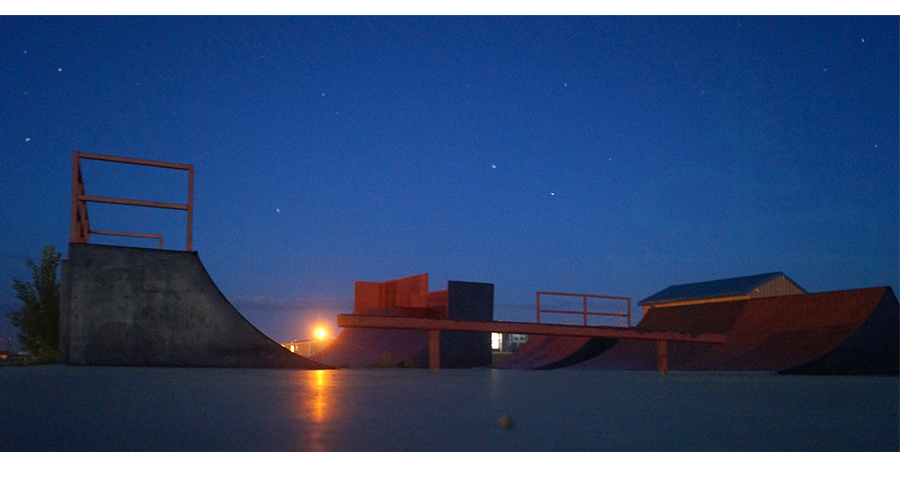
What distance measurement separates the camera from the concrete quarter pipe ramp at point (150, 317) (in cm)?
635

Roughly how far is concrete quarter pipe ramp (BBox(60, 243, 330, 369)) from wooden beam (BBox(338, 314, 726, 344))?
35.1 inches

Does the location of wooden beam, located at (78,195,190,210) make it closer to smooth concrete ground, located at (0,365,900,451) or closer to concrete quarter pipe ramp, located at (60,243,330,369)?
concrete quarter pipe ramp, located at (60,243,330,369)

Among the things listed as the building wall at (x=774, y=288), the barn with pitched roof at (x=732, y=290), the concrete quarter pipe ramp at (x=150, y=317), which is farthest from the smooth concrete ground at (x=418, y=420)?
the building wall at (x=774, y=288)

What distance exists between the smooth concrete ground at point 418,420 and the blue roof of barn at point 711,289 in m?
27.8

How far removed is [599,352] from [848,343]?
15.1 feet

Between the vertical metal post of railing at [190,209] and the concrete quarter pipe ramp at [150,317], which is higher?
the vertical metal post of railing at [190,209]

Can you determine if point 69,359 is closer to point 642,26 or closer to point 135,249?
point 135,249

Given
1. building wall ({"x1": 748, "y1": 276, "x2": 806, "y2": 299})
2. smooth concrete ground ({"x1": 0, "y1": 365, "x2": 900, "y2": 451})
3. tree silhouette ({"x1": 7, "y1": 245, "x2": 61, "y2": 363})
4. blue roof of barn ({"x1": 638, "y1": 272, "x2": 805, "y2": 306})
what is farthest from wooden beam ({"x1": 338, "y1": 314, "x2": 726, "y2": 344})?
blue roof of barn ({"x1": 638, "y1": 272, "x2": 805, "y2": 306})

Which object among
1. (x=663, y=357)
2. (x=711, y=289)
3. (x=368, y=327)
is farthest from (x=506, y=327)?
(x=711, y=289)

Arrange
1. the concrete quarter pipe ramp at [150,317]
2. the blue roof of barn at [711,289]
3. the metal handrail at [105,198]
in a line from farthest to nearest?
the blue roof of barn at [711,289]
the metal handrail at [105,198]
the concrete quarter pipe ramp at [150,317]

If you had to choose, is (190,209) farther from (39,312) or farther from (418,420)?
(418,420)

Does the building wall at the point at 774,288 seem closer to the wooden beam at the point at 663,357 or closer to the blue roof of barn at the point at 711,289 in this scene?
the blue roof of barn at the point at 711,289

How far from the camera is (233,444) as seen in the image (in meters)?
1.79
